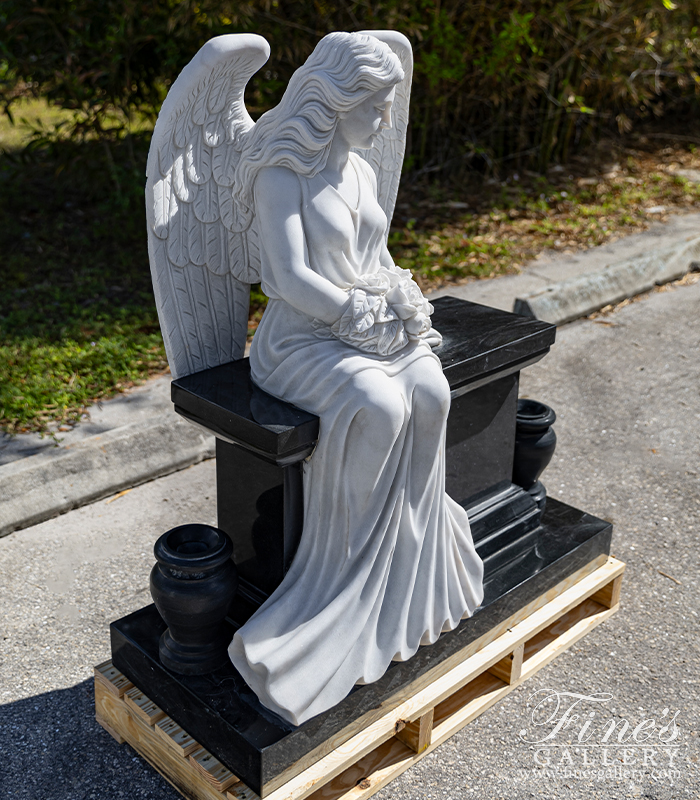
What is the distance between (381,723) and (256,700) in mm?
411

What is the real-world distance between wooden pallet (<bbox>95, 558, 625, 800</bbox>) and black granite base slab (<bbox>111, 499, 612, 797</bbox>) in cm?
4

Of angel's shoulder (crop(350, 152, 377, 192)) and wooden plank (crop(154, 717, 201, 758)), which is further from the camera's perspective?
angel's shoulder (crop(350, 152, 377, 192))

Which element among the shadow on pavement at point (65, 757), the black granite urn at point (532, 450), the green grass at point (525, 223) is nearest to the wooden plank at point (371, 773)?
the shadow on pavement at point (65, 757)

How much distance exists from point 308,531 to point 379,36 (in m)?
1.59

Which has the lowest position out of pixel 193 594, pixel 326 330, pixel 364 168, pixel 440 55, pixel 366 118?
pixel 193 594

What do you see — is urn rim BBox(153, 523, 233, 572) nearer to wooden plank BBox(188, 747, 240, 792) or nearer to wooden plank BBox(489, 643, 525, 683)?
wooden plank BBox(188, 747, 240, 792)

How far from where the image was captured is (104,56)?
6520 millimetres

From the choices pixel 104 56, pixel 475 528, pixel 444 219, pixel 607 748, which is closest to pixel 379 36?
pixel 475 528

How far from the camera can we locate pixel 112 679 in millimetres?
2918

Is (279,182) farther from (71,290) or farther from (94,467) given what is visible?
(71,290)

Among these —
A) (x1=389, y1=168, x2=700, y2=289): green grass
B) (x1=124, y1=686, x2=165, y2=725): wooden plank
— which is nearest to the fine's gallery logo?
(x1=124, y1=686, x2=165, y2=725): wooden plank

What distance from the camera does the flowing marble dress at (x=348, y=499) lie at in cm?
257

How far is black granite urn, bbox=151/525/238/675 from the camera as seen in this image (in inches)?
103

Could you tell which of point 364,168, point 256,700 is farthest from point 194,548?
point 364,168
